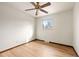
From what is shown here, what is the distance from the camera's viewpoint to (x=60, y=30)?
121 cm

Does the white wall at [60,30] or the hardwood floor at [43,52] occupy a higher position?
the white wall at [60,30]

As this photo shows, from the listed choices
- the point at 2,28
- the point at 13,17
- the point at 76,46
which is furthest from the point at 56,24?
the point at 2,28

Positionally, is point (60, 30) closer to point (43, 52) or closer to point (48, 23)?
point (48, 23)

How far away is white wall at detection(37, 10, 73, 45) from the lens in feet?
3.68

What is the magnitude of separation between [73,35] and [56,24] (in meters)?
0.29

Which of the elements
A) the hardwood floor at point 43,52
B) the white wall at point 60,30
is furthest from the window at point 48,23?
the hardwood floor at point 43,52

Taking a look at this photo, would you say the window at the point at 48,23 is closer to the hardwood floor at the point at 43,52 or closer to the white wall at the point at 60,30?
the white wall at the point at 60,30

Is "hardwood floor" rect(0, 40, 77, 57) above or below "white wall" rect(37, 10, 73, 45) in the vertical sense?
below

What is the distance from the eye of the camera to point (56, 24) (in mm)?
1159

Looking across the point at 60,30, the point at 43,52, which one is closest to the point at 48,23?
the point at 60,30

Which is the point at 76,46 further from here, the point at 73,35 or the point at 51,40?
the point at 51,40

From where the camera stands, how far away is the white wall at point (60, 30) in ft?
3.68

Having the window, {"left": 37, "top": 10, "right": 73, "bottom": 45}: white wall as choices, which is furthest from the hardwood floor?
the window

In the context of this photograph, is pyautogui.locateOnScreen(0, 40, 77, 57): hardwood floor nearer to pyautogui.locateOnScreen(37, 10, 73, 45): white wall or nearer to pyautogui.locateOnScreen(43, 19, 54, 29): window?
pyautogui.locateOnScreen(37, 10, 73, 45): white wall
